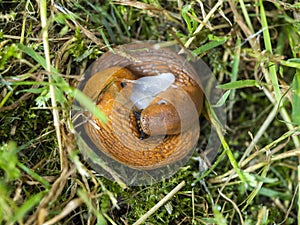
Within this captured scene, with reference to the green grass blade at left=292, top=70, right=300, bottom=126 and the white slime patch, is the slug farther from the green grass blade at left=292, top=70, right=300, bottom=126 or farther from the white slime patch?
the green grass blade at left=292, top=70, right=300, bottom=126

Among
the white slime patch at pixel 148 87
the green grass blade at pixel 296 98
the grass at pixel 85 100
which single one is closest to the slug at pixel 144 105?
the white slime patch at pixel 148 87

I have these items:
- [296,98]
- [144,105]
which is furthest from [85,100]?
[296,98]

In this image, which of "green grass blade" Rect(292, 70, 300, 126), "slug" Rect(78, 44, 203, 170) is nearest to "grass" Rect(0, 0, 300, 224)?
"green grass blade" Rect(292, 70, 300, 126)

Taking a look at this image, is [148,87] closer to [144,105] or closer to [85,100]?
[144,105]

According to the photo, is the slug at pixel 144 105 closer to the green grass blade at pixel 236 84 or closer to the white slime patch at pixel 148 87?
the white slime patch at pixel 148 87

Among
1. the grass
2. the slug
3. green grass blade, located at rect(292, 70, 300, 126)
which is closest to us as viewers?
the grass

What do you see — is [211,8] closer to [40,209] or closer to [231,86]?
[231,86]
